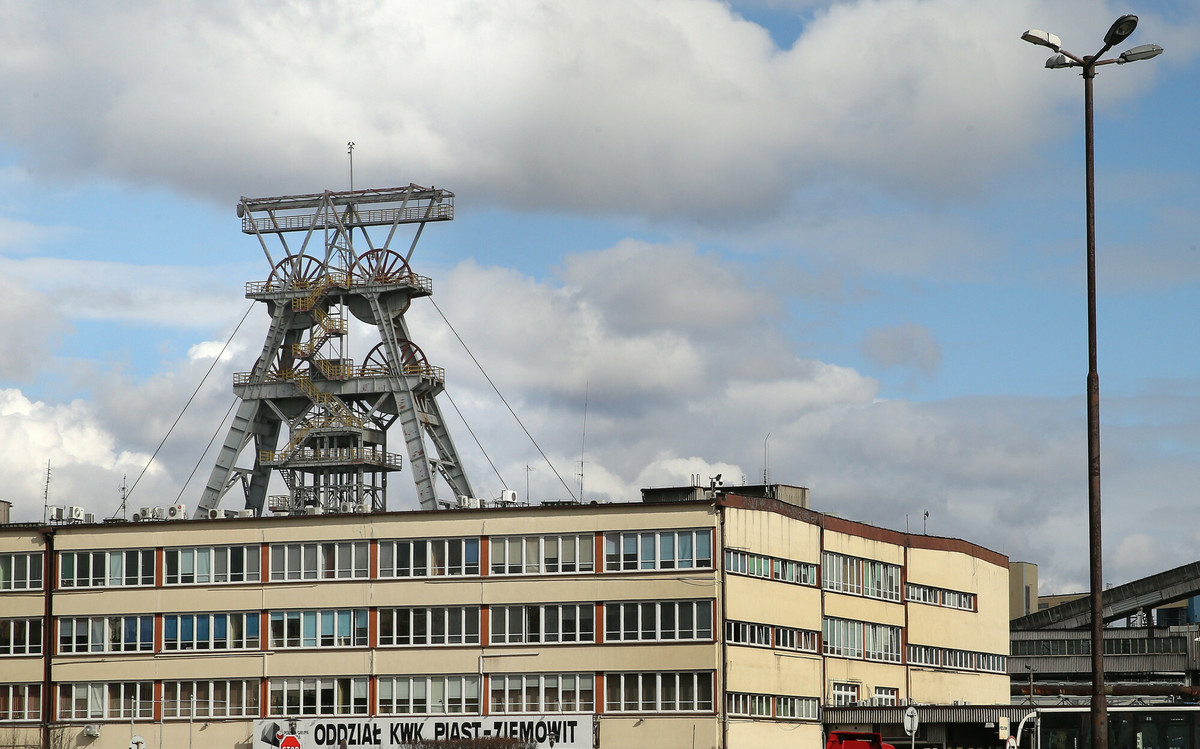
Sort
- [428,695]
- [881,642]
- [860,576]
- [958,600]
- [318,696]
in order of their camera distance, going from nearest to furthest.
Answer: [428,695] → [318,696] → [860,576] → [881,642] → [958,600]

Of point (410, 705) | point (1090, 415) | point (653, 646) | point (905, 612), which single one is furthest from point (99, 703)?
point (1090, 415)

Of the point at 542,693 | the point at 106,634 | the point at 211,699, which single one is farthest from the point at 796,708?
the point at 106,634

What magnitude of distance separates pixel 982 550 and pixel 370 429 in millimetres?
38894

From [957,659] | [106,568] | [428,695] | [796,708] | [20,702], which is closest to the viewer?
[428,695]

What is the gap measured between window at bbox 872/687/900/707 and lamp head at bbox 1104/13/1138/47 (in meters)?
53.5

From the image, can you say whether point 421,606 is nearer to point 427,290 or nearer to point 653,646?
point 653,646

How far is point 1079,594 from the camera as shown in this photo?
626 ft

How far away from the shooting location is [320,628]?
7588 cm

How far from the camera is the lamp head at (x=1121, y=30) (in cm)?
3118

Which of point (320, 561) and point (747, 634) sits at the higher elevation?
point (320, 561)

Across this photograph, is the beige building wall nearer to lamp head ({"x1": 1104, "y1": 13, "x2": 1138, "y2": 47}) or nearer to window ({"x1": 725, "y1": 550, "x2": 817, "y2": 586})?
window ({"x1": 725, "y1": 550, "x2": 817, "y2": 586})

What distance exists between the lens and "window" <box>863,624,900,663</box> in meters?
84.4

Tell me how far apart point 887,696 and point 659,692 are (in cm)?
1874

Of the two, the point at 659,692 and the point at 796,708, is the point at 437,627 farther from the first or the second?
the point at 796,708
